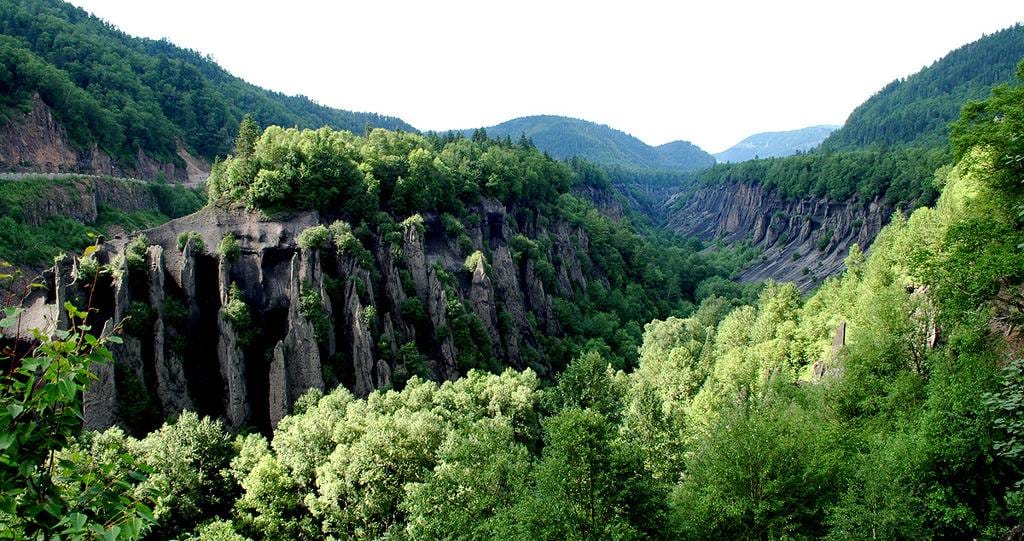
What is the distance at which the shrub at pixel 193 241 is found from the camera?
46312 mm

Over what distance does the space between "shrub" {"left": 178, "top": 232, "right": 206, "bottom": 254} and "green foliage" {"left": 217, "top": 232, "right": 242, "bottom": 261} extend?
1259 mm

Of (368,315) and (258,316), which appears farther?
(368,315)

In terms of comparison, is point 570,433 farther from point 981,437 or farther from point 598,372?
point 598,372

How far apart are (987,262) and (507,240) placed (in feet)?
193

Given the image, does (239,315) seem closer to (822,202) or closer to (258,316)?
(258,316)

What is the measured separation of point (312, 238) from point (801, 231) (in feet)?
382

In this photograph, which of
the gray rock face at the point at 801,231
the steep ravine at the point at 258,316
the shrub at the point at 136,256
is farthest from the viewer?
the gray rock face at the point at 801,231

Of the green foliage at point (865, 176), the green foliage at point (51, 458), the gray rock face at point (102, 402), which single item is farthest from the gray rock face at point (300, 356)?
the green foliage at point (865, 176)

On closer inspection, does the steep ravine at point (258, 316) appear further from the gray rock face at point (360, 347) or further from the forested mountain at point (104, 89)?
the forested mountain at point (104, 89)

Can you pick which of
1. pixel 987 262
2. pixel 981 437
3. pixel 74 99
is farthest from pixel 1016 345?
pixel 74 99

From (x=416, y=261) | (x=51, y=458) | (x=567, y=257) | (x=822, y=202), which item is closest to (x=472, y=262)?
(x=416, y=261)

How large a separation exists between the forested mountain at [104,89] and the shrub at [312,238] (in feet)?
128

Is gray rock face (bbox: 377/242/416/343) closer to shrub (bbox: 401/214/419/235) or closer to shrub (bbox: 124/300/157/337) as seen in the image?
shrub (bbox: 401/214/419/235)

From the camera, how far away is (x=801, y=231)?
427 ft
